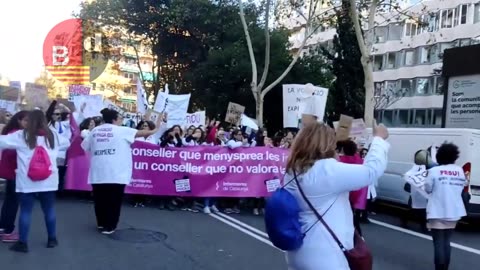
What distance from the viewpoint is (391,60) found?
58969 millimetres

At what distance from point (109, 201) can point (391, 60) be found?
2120 inches

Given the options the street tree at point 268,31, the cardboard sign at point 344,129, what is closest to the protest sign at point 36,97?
the cardboard sign at point 344,129

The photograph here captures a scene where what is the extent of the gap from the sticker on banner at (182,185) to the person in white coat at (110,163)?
3.20 meters

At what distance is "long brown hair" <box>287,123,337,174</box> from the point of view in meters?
3.43

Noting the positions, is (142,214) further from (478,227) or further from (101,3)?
(101,3)

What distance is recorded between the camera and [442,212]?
669 centimetres

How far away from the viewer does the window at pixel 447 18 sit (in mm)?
51188

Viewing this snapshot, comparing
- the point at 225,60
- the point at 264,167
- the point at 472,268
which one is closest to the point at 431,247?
the point at 472,268

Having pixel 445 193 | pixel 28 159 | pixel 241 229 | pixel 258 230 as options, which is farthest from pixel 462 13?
pixel 28 159

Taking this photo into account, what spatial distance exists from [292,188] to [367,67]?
58.3ft

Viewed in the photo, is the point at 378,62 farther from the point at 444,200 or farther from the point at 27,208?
the point at 27,208

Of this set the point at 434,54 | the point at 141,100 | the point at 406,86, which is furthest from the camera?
the point at 406,86

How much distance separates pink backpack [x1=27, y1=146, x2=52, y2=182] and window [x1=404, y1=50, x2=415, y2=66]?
52.3 m

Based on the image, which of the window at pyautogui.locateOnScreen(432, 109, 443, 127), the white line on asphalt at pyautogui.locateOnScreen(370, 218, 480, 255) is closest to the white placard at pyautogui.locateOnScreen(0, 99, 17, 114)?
the white line on asphalt at pyautogui.locateOnScreen(370, 218, 480, 255)
